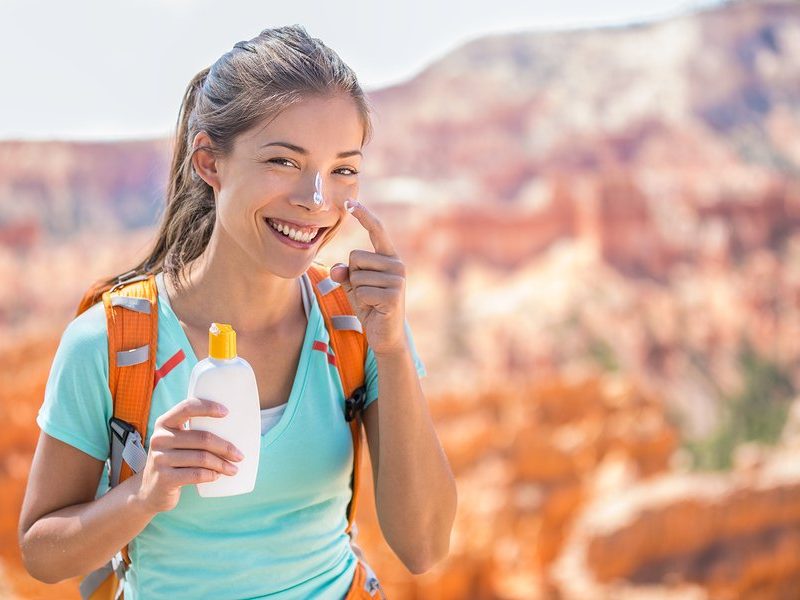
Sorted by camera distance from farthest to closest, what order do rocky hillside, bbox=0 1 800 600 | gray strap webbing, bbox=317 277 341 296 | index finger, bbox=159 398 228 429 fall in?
rocky hillside, bbox=0 1 800 600 → gray strap webbing, bbox=317 277 341 296 → index finger, bbox=159 398 228 429

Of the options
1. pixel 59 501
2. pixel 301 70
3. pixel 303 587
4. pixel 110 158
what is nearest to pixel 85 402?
pixel 59 501

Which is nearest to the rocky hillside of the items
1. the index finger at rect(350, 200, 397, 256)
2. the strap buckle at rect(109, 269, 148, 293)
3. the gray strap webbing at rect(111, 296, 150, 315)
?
the strap buckle at rect(109, 269, 148, 293)

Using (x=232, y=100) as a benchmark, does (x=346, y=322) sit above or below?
below

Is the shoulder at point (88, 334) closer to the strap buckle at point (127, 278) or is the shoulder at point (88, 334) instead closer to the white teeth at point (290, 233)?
the strap buckle at point (127, 278)

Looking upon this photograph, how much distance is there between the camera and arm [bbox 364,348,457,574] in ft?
3.74

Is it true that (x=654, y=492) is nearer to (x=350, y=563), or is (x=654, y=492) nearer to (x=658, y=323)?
(x=350, y=563)

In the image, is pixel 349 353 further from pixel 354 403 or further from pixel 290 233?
pixel 290 233

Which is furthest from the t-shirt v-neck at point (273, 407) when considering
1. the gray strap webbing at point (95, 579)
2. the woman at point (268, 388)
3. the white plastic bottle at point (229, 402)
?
the gray strap webbing at point (95, 579)

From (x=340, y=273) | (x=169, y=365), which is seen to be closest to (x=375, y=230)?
(x=340, y=273)

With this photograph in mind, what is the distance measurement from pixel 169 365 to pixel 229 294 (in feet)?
0.47

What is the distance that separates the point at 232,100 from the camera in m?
1.12

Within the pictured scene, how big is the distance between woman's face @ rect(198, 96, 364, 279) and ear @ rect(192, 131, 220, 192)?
31 mm

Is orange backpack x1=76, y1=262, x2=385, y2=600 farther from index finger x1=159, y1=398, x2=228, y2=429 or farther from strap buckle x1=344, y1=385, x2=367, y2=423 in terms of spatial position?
index finger x1=159, y1=398, x2=228, y2=429

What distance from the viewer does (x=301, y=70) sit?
1110 mm
